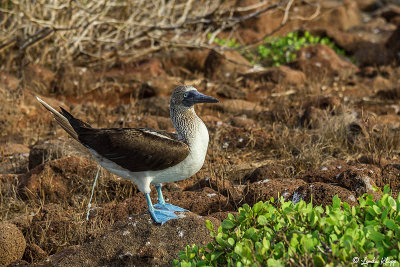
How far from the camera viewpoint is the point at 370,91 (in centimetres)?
916

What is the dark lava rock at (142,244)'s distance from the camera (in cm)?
337

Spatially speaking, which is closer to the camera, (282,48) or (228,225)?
(228,225)

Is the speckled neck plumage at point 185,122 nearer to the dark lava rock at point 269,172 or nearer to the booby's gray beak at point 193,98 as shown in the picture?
the booby's gray beak at point 193,98

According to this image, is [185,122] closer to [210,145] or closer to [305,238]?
[305,238]

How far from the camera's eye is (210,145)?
6.32m

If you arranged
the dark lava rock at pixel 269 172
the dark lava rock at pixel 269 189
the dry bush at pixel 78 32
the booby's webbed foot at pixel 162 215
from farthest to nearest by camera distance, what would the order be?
the dry bush at pixel 78 32
the dark lava rock at pixel 269 172
the dark lava rock at pixel 269 189
the booby's webbed foot at pixel 162 215

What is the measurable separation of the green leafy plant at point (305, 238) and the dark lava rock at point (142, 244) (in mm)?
442

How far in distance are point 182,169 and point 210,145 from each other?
100 inches

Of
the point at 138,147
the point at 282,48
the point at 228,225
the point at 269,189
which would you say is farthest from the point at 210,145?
the point at 282,48

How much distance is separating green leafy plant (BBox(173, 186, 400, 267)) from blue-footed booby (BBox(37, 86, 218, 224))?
0.84 metres

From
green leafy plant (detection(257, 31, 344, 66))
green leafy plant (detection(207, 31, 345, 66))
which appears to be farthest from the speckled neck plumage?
green leafy plant (detection(257, 31, 344, 66))

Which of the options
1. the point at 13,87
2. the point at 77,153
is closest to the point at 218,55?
the point at 13,87

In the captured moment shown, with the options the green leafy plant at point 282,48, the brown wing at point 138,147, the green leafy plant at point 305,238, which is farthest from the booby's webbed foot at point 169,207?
the green leafy plant at point 282,48

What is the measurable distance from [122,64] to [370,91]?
416 cm
